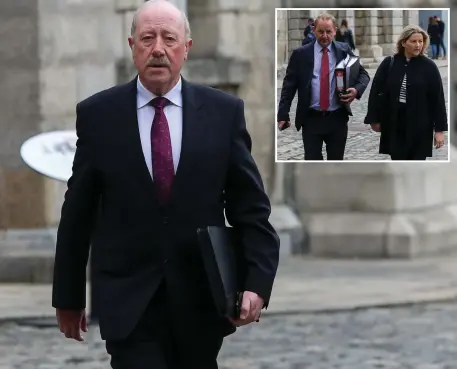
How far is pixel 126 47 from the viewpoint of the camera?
13.1 metres

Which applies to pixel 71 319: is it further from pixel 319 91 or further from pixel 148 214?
pixel 319 91

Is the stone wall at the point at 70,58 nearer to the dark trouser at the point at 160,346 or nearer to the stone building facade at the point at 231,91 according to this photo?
the stone building facade at the point at 231,91

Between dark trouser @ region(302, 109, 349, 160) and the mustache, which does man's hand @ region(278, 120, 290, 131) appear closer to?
dark trouser @ region(302, 109, 349, 160)

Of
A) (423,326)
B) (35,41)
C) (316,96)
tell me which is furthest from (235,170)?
(35,41)

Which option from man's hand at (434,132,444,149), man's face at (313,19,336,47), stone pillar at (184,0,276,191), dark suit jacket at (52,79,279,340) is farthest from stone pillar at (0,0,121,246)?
dark suit jacket at (52,79,279,340)

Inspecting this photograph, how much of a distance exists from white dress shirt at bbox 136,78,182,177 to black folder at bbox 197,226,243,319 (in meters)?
0.28

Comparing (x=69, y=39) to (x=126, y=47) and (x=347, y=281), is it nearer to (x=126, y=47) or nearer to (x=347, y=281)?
(x=126, y=47)

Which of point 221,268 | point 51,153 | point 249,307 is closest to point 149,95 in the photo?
point 221,268

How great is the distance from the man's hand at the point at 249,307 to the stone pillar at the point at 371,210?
943 cm

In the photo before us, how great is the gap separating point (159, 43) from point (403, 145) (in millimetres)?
9071

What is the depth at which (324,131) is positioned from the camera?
12.4 metres

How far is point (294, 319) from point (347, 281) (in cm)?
210

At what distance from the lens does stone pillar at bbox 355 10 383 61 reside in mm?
12802

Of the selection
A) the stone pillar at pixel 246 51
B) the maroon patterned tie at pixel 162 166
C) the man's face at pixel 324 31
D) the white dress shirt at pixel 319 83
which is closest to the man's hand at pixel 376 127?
the white dress shirt at pixel 319 83
